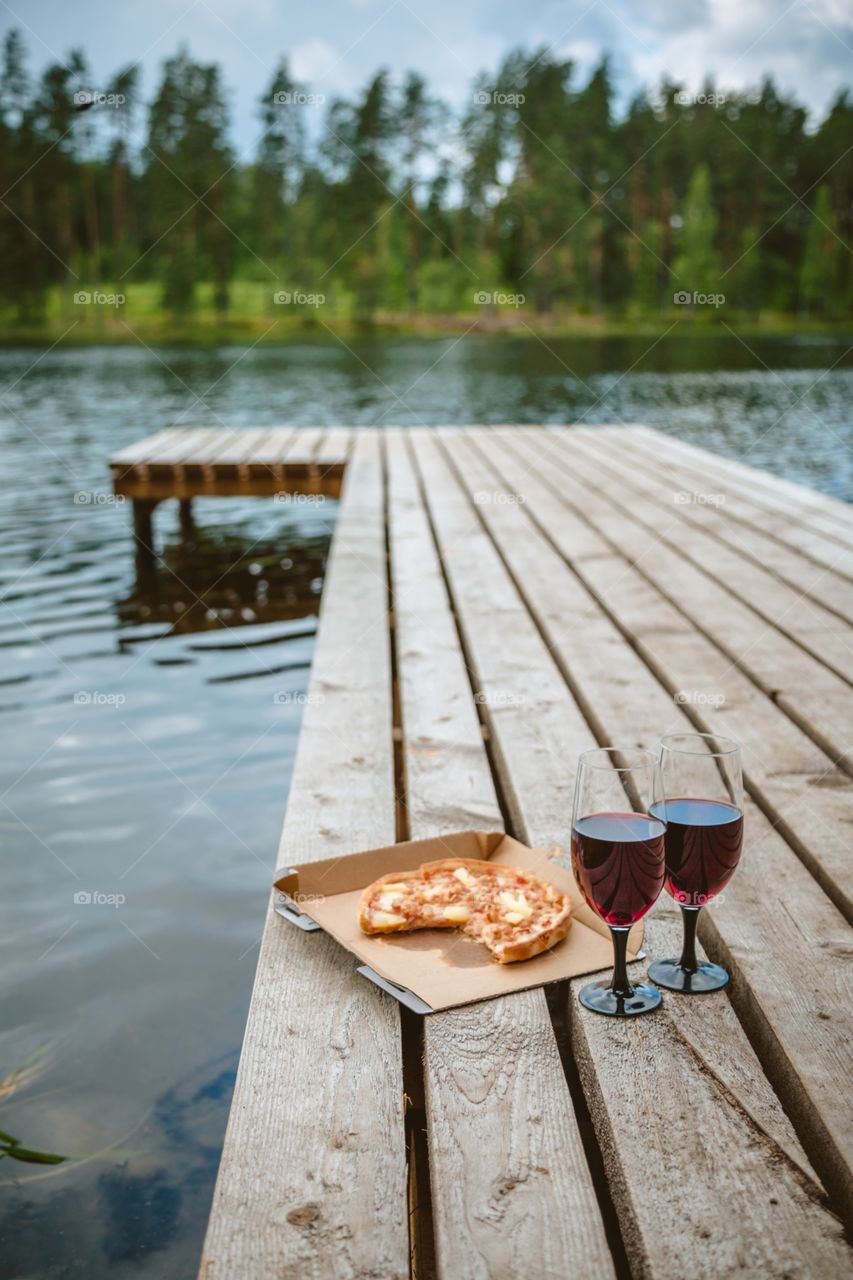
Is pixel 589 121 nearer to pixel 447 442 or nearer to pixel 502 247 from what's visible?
pixel 502 247

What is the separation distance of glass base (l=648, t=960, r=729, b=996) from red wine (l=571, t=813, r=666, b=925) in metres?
0.24

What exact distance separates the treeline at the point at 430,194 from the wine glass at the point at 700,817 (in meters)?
41.4

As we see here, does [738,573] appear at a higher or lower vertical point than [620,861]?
lower

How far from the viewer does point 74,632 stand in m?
6.78

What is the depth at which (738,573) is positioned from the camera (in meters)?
4.85

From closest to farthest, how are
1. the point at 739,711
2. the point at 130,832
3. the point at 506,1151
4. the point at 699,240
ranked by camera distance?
the point at 506,1151, the point at 739,711, the point at 130,832, the point at 699,240

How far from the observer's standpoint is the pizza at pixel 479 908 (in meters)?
1.58

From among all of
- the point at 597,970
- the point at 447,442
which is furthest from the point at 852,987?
the point at 447,442

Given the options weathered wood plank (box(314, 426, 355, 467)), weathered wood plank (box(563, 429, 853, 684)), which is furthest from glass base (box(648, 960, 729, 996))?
weathered wood plank (box(314, 426, 355, 467))

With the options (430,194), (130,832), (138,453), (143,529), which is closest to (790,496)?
(130,832)

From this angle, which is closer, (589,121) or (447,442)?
(447,442)

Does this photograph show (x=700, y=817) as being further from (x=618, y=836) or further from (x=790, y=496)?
(x=790, y=496)

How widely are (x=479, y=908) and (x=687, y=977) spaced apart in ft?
1.03

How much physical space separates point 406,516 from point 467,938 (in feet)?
16.4
